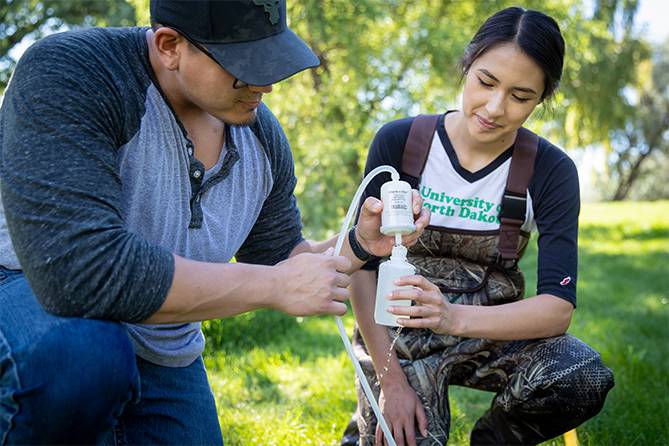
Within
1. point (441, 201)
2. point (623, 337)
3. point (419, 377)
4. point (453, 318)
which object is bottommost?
point (623, 337)

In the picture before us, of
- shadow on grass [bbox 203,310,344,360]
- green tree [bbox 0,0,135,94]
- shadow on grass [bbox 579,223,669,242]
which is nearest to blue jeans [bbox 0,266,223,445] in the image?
shadow on grass [bbox 203,310,344,360]

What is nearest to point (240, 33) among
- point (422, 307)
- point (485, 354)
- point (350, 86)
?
point (422, 307)

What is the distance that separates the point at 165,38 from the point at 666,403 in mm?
2794

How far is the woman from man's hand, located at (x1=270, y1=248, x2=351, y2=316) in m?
0.67

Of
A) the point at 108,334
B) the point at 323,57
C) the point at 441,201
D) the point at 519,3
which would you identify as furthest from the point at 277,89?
the point at 108,334

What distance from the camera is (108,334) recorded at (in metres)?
1.77

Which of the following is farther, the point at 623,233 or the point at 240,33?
the point at 623,233

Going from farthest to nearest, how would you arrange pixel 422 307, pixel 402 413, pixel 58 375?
pixel 402 413 → pixel 422 307 → pixel 58 375

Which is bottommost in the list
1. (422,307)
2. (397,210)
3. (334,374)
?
(334,374)

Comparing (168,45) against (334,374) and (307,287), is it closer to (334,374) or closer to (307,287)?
(307,287)

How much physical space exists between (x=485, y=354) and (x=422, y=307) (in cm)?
63

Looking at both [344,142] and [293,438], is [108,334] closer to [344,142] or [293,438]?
[293,438]

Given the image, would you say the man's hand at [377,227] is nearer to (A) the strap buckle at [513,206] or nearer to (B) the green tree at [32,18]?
(A) the strap buckle at [513,206]

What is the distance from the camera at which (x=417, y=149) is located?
2773mm
